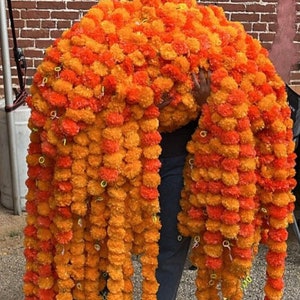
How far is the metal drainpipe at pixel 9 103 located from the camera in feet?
15.1

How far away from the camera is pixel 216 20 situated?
2514 millimetres

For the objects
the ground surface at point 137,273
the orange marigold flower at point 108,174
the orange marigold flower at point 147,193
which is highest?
the orange marigold flower at point 108,174

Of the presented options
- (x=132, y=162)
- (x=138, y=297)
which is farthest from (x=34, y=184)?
(x=138, y=297)

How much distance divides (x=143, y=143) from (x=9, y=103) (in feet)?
8.59

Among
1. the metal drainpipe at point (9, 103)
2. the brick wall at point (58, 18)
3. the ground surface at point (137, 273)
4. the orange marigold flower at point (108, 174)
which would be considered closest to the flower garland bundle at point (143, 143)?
the orange marigold flower at point (108, 174)

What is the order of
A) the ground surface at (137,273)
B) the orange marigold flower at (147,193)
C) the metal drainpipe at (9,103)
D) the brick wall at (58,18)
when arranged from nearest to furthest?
1. the orange marigold flower at (147,193)
2. the ground surface at (137,273)
3. the metal drainpipe at (9,103)
4. the brick wall at (58,18)

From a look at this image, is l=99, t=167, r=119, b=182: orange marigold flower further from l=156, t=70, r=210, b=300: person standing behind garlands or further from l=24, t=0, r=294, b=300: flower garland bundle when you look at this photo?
l=156, t=70, r=210, b=300: person standing behind garlands

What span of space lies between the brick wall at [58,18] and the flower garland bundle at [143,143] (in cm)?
299

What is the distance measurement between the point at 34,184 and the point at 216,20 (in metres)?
1.04

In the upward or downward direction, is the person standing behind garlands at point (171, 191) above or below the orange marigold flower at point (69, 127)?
below

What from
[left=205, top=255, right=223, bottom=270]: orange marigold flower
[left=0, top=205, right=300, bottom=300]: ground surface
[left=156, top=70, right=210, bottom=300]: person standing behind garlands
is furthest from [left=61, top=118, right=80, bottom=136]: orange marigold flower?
[left=0, top=205, right=300, bottom=300]: ground surface

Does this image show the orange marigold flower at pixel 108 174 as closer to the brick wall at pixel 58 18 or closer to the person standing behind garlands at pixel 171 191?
the person standing behind garlands at pixel 171 191

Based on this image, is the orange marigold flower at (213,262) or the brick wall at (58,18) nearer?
the orange marigold flower at (213,262)

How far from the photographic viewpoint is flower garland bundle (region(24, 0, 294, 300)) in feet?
7.59
